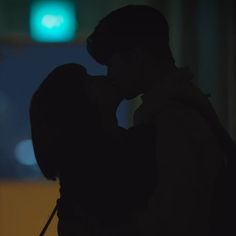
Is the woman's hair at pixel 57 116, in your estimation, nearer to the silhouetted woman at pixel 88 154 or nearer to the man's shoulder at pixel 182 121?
the silhouetted woman at pixel 88 154

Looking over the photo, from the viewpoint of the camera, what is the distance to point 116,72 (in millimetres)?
949

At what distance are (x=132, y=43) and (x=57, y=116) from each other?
0.53 ft

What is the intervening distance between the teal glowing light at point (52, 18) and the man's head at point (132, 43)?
1.88 metres

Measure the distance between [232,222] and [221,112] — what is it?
5.99 ft

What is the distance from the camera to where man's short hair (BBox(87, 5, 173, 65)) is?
0.93 m

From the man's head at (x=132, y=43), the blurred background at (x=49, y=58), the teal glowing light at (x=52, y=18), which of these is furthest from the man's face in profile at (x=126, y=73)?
the teal glowing light at (x=52, y=18)

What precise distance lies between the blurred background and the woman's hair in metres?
1.68

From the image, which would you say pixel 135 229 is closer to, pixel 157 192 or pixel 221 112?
pixel 157 192

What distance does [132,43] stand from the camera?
931mm

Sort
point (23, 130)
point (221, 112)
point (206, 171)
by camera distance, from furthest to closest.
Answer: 1. point (23, 130)
2. point (221, 112)
3. point (206, 171)

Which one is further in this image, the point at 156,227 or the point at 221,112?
the point at 221,112

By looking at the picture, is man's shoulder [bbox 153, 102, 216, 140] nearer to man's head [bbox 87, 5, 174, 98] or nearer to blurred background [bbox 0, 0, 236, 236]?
man's head [bbox 87, 5, 174, 98]

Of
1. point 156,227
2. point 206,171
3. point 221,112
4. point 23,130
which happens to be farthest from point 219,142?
point 23,130

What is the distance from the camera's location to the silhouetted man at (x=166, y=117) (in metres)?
0.86
